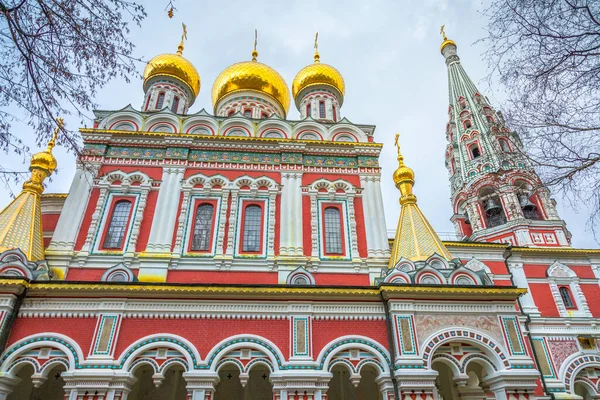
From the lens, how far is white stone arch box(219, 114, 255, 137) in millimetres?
13406

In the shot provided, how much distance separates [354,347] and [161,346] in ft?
12.5

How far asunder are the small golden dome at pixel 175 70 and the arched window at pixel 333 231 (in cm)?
939

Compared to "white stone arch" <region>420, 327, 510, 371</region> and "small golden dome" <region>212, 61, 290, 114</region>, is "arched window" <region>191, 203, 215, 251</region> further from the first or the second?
"small golden dome" <region>212, 61, 290, 114</region>

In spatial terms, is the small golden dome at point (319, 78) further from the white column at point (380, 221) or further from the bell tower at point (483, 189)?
the white column at point (380, 221)

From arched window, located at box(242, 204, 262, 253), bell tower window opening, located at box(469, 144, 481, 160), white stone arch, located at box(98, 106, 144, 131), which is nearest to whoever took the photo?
arched window, located at box(242, 204, 262, 253)

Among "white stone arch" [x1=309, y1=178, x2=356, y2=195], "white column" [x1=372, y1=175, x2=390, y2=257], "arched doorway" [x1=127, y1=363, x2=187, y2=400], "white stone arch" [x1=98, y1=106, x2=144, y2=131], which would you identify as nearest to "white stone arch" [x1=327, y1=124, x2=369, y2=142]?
"white column" [x1=372, y1=175, x2=390, y2=257]

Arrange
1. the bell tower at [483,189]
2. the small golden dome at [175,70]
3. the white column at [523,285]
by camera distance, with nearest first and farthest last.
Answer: the white column at [523,285]
the small golden dome at [175,70]
the bell tower at [483,189]

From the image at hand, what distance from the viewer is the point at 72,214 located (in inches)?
410

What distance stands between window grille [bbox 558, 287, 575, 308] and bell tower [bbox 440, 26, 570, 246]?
2.66 metres

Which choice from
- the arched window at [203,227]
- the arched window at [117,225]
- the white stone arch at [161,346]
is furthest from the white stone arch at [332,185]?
the white stone arch at [161,346]

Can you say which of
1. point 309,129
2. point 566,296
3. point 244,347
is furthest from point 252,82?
point 566,296

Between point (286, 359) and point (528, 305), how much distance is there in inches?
410

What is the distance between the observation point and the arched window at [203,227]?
10.6 metres

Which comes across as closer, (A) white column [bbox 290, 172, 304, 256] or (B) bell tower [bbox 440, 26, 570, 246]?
(A) white column [bbox 290, 172, 304, 256]
